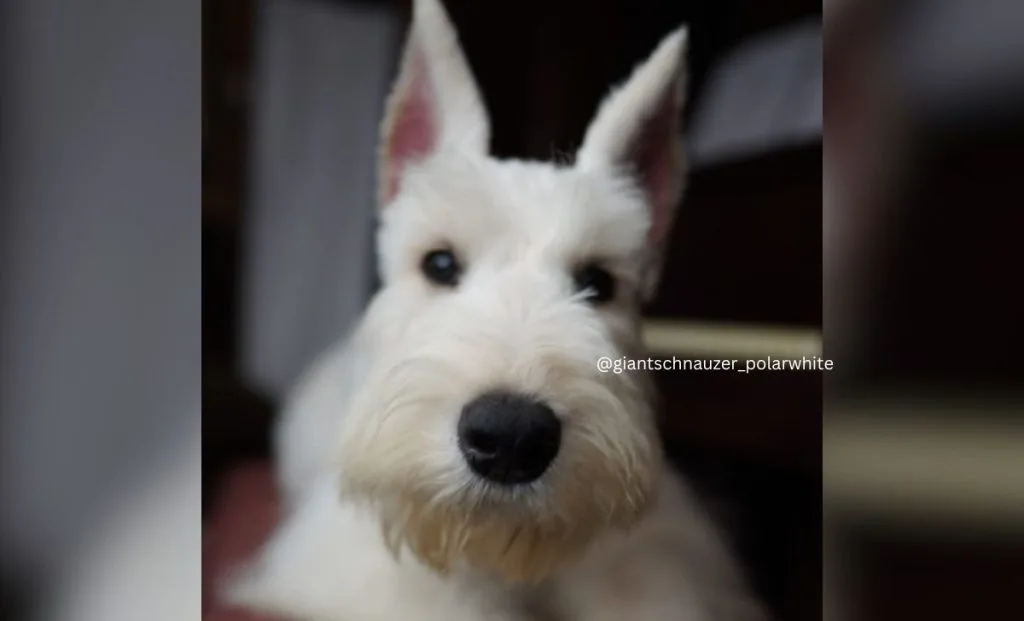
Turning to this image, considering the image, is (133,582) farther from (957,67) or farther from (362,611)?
(957,67)

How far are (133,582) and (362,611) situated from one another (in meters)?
0.17

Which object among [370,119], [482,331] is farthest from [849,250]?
[370,119]

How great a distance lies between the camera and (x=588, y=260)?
0.61 m

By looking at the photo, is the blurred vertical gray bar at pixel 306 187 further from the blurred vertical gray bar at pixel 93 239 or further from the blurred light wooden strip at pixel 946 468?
the blurred light wooden strip at pixel 946 468

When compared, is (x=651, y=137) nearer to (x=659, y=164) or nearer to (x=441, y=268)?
(x=659, y=164)

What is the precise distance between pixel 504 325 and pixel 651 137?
18cm

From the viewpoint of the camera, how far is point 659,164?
63cm

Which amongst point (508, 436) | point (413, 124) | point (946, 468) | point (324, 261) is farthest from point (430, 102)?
point (946, 468)

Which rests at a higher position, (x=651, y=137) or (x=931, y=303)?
(x=651, y=137)

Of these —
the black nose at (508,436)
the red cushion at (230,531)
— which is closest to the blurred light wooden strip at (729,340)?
the black nose at (508,436)

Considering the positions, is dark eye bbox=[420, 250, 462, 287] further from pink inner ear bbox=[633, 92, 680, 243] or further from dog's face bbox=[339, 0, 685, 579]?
pink inner ear bbox=[633, 92, 680, 243]

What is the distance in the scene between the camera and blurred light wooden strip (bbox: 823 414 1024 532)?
1.67 ft

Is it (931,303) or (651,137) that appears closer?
(931,303)

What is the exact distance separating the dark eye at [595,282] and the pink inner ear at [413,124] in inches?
5.3
